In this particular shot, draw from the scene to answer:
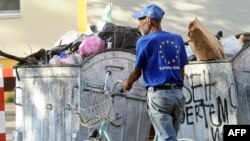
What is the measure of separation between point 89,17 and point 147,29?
23.5 feet

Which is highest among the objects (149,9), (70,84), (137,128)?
(149,9)

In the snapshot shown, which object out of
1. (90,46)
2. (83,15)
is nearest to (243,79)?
(90,46)

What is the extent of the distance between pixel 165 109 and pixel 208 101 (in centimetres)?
123

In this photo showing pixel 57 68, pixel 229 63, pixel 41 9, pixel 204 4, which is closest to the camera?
pixel 229 63

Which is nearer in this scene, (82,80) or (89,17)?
(82,80)

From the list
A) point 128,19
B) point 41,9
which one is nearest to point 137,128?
point 128,19

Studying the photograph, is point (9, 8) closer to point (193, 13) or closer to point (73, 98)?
point (193, 13)

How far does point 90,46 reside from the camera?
307 inches

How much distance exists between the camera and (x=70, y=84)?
751 centimetres

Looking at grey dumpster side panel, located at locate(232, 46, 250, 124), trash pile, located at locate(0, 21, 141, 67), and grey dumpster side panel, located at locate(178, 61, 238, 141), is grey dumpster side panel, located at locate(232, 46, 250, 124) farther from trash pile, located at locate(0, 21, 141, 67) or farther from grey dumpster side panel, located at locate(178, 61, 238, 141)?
trash pile, located at locate(0, 21, 141, 67)

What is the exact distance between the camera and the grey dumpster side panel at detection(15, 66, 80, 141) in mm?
7523

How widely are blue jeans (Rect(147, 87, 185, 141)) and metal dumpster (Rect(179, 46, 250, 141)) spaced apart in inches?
41.0

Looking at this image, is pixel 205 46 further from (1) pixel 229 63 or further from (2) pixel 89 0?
(2) pixel 89 0

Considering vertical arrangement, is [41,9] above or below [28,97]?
above
